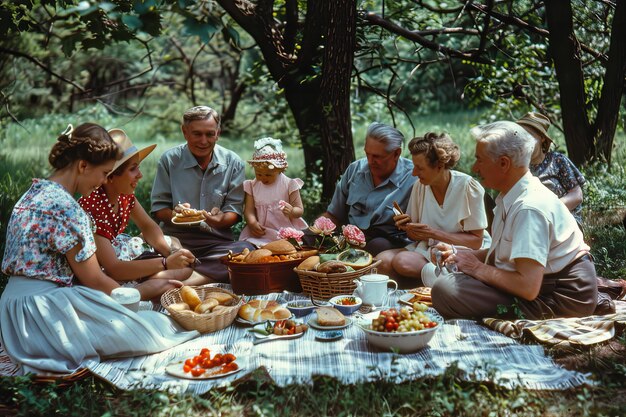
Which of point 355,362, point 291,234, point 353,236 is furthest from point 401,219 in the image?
point 355,362

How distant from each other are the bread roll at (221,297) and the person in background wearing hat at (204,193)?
1.07 m

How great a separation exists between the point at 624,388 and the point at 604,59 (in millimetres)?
6197

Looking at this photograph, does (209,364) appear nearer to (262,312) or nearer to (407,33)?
(262,312)

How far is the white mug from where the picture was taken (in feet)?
15.8

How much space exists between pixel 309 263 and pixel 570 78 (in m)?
4.56

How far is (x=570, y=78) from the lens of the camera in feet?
25.8

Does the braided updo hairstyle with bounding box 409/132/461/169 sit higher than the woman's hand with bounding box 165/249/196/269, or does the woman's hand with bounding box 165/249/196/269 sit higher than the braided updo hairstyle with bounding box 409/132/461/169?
the braided updo hairstyle with bounding box 409/132/461/169

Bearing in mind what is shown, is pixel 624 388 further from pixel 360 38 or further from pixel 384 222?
pixel 360 38

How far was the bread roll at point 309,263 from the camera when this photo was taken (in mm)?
5152

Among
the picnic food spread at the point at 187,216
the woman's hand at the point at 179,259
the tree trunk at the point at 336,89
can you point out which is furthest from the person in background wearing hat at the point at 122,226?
the tree trunk at the point at 336,89

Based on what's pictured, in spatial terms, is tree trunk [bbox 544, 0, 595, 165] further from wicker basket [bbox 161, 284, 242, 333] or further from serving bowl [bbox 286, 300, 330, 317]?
wicker basket [bbox 161, 284, 242, 333]

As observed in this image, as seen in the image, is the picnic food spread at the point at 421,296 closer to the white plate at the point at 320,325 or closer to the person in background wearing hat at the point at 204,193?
the white plate at the point at 320,325

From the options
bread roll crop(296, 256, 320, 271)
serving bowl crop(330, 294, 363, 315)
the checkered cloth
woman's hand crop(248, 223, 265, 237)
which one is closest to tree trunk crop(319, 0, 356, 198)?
woman's hand crop(248, 223, 265, 237)

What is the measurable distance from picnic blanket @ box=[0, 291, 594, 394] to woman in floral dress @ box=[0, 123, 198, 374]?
17 centimetres
